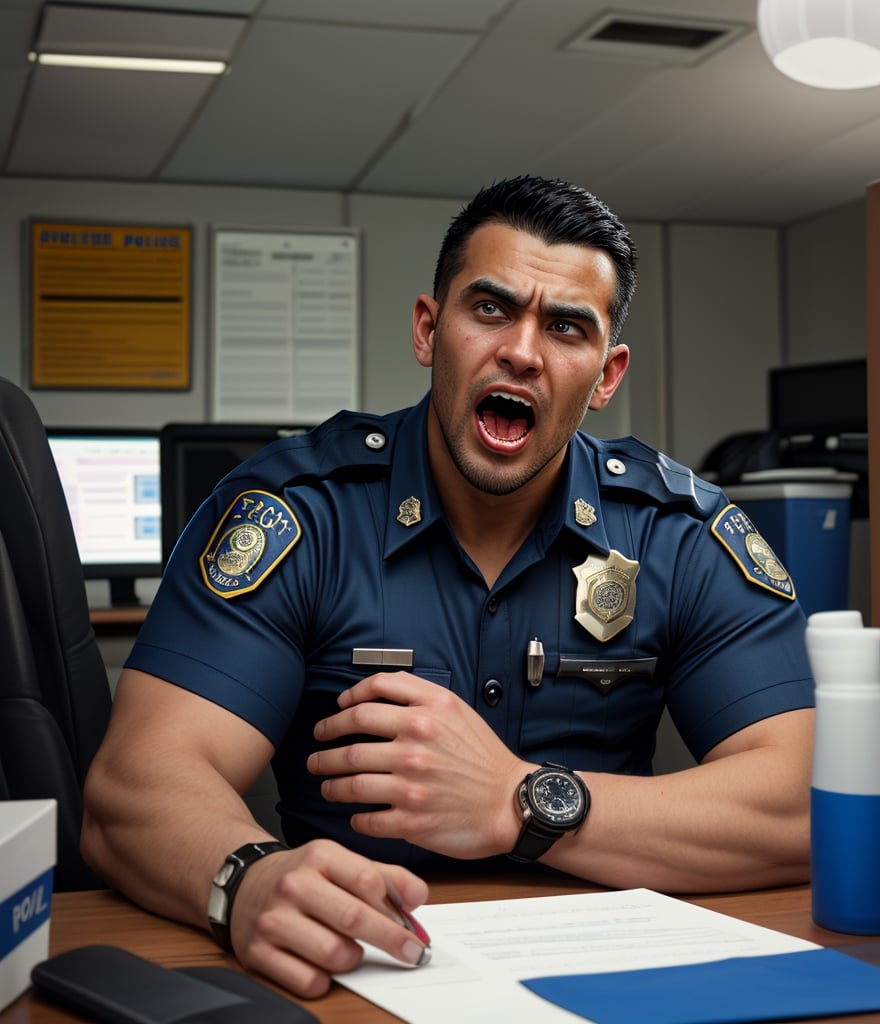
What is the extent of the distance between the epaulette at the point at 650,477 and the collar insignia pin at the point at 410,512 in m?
0.21

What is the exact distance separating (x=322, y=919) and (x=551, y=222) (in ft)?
2.56

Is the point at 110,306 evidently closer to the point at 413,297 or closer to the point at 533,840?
the point at 413,297

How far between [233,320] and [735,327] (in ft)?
6.95

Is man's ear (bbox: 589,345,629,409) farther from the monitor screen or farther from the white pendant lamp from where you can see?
the monitor screen

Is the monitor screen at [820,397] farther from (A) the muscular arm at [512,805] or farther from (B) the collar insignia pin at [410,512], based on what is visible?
(A) the muscular arm at [512,805]

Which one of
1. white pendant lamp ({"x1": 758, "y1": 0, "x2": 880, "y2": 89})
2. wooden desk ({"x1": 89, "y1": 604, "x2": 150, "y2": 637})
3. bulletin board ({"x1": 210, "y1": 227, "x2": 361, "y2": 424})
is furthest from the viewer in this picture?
bulletin board ({"x1": 210, "y1": 227, "x2": 361, "y2": 424})

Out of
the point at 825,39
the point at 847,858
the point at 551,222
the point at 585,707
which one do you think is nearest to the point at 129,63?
the point at 825,39

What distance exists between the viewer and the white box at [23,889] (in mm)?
670

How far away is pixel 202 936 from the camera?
85cm

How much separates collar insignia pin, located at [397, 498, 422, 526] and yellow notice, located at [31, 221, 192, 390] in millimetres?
3689

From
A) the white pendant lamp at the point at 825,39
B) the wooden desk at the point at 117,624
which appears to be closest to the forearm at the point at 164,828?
the wooden desk at the point at 117,624

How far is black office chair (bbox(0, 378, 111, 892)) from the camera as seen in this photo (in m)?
1.22

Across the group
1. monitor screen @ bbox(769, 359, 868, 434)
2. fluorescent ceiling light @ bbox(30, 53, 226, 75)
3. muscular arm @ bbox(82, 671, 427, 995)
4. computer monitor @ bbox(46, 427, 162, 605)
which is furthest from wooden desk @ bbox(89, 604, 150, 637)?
monitor screen @ bbox(769, 359, 868, 434)

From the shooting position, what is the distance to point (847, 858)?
2.68 feet
